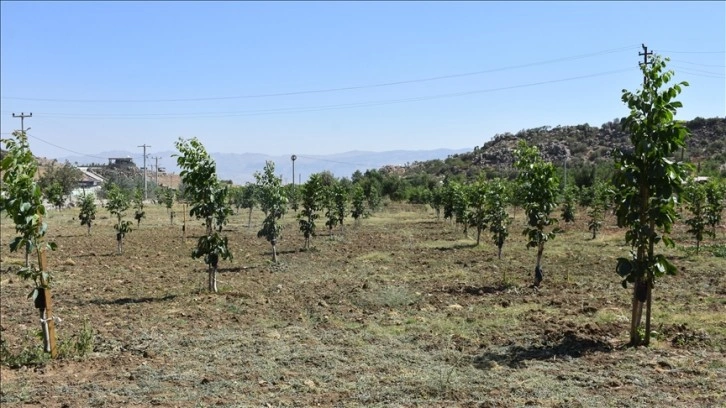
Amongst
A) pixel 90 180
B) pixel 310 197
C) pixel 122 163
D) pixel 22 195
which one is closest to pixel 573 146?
pixel 310 197

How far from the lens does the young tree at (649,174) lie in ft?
32.0

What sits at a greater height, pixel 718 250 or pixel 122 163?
pixel 122 163

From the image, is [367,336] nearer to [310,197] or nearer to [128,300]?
[128,300]

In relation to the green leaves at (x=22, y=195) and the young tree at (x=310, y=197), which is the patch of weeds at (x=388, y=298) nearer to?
the green leaves at (x=22, y=195)

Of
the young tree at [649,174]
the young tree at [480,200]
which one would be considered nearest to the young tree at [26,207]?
the young tree at [649,174]

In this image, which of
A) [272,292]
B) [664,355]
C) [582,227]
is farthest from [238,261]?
[582,227]

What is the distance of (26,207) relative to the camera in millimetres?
9945

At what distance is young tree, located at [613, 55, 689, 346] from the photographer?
9.76m

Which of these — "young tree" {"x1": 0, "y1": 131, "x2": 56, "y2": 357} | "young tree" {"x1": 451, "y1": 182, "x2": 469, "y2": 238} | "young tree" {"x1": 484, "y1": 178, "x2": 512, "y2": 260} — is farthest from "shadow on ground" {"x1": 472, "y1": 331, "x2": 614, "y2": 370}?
"young tree" {"x1": 451, "y1": 182, "x2": 469, "y2": 238}

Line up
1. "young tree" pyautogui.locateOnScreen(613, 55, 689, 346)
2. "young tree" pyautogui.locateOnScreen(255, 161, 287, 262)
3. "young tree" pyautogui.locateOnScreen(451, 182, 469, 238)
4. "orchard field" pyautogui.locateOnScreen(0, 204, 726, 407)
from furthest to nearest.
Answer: "young tree" pyautogui.locateOnScreen(451, 182, 469, 238), "young tree" pyautogui.locateOnScreen(255, 161, 287, 262), "young tree" pyautogui.locateOnScreen(613, 55, 689, 346), "orchard field" pyautogui.locateOnScreen(0, 204, 726, 407)

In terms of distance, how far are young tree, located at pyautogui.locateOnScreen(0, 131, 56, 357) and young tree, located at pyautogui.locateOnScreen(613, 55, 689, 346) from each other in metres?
10.8

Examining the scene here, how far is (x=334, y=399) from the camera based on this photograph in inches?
329

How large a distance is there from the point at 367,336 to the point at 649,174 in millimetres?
6419

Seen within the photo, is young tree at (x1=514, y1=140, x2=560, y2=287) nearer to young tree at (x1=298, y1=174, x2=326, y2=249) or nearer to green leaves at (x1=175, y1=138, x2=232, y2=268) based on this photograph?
green leaves at (x1=175, y1=138, x2=232, y2=268)
